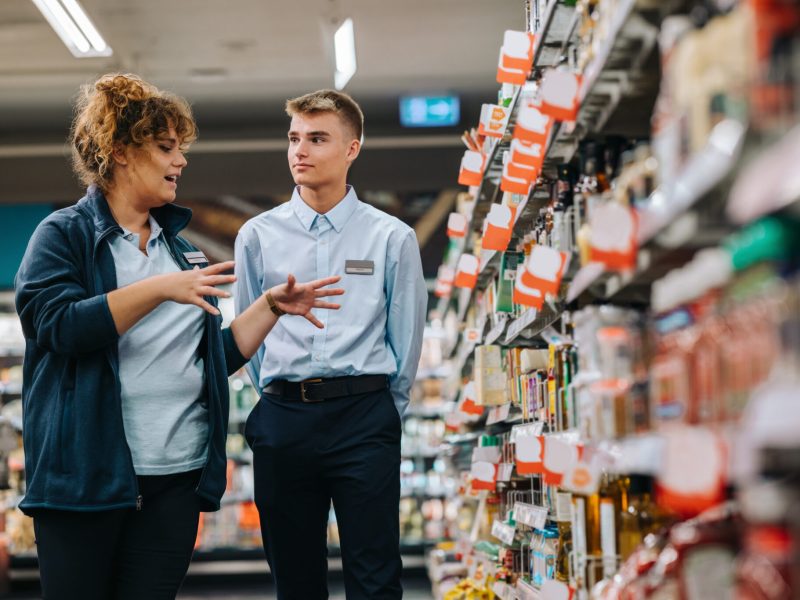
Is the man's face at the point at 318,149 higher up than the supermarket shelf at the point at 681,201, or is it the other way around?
the man's face at the point at 318,149

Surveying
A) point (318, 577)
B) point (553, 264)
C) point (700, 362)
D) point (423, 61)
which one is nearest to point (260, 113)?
point (423, 61)

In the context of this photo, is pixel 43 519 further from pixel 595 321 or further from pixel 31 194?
pixel 31 194

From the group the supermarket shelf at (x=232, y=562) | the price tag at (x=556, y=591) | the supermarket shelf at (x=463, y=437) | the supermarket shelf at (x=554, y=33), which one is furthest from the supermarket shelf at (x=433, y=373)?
the price tag at (x=556, y=591)

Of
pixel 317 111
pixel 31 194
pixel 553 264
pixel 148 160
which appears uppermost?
pixel 31 194

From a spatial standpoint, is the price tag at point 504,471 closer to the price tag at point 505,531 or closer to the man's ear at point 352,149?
the price tag at point 505,531

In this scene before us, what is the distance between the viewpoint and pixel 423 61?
7945 mm

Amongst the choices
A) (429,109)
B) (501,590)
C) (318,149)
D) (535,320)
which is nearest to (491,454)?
(501,590)

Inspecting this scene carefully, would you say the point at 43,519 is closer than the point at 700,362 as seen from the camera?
No

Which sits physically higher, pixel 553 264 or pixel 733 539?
pixel 553 264

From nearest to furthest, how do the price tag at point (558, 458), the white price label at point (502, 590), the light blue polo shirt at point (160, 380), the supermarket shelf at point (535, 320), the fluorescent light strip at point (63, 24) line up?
1. the price tag at point (558, 458)
2. the light blue polo shirt at point (160, 380)
3. the supermarket shelf at point (535, 320)
4. the white price label at point (502, 590)
5. the fluorescent light strip at point (63, 24)

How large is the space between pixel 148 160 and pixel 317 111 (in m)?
1.02

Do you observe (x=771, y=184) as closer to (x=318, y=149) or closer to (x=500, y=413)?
(x=318, y=149)

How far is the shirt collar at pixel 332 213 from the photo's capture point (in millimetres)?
3523

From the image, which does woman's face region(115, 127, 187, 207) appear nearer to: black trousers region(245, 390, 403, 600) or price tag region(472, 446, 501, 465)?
black trousers region(245, 390, 403, 600)
